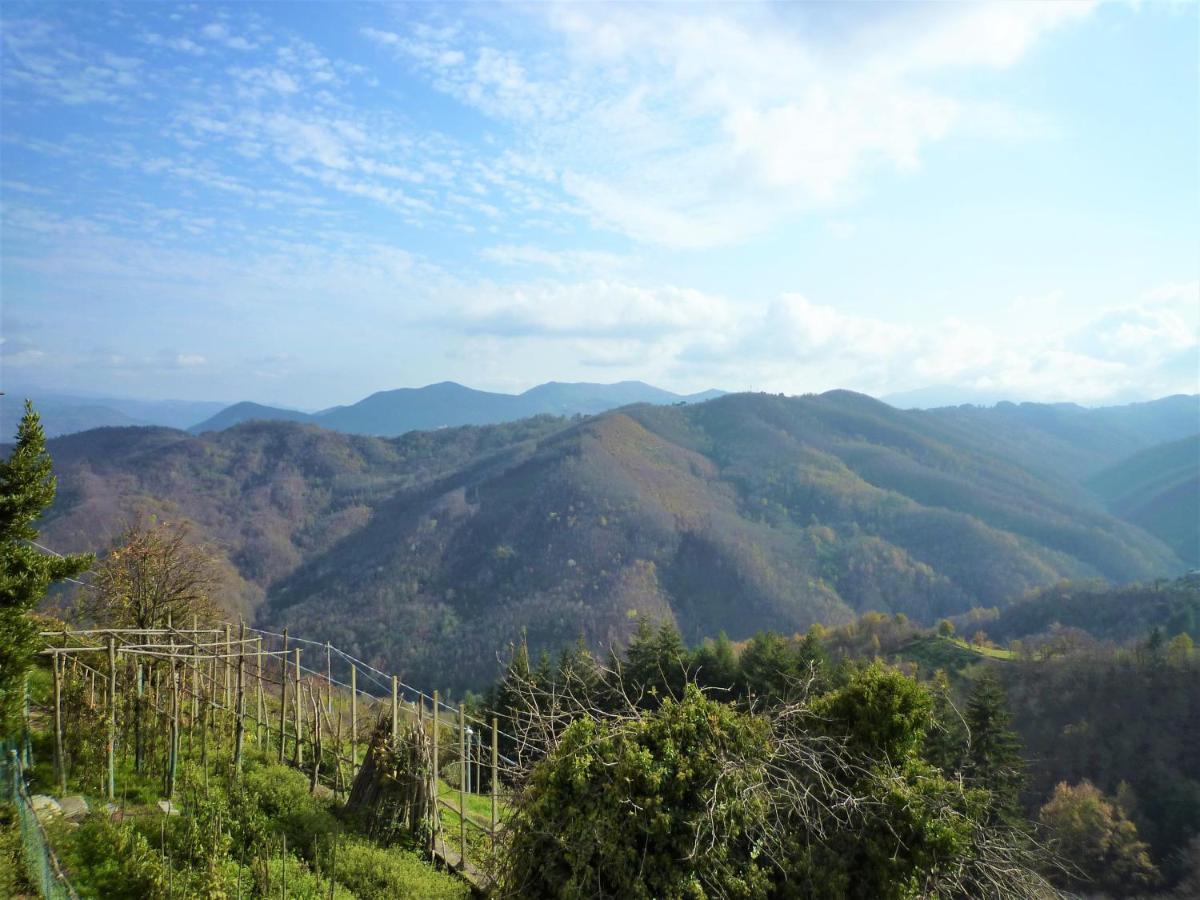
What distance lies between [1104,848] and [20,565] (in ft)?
111

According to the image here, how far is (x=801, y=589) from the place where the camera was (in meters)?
110

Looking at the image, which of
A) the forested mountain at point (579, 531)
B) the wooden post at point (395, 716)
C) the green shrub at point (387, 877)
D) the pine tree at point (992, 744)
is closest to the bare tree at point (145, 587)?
the wooden post at point (395, 716)

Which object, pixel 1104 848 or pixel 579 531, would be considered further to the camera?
pixel 579 531

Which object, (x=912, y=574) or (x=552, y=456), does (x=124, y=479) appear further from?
(x=912, y=574)

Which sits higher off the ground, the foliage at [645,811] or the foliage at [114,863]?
the foliage at [645,811]

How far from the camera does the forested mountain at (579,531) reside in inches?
3784

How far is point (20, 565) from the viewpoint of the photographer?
311 inches

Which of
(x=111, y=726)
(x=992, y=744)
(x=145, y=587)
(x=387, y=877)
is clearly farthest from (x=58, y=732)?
(x=992, y=744)

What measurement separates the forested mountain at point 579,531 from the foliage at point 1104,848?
59187 mm

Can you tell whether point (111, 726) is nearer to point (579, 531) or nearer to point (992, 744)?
point (992, 744)

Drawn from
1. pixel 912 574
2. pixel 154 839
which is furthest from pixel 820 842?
pixel 912 574

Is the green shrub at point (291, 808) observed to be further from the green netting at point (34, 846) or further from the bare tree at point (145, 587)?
the bare tree at point (145, 587)

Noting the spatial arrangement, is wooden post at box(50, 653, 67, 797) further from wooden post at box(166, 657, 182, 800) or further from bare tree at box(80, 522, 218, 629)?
bare tree at box(80, 522, 218, 629)

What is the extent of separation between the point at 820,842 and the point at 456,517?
410 ft
